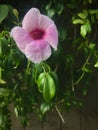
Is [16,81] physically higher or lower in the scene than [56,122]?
higher

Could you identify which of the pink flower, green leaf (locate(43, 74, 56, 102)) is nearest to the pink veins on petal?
the pink flower

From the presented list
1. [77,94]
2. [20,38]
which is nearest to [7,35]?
[20,38]

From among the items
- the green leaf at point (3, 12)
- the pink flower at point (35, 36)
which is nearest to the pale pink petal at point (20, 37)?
the pink flower at point (35, 36)

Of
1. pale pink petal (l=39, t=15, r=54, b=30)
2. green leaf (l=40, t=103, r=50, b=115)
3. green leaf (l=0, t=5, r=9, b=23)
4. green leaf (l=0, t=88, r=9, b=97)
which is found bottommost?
green leaf (l=40, t=103, r=50, b=115)

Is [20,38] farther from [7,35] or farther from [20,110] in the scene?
[20,110]

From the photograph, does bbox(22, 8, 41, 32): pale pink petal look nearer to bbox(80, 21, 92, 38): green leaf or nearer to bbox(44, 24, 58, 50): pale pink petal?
bbox(44, 24, 58, 50): pale pink petal

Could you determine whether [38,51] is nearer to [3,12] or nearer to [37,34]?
[37,34]
